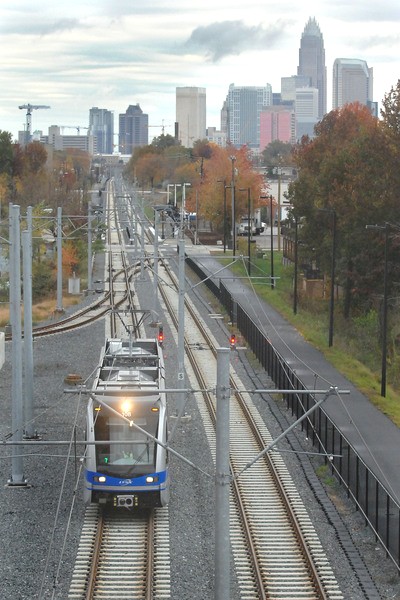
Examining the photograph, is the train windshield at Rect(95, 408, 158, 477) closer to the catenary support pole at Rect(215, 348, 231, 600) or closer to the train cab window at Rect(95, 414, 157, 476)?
the train cab window at Rect(95, 414, 157, 476)

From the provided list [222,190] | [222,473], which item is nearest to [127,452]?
[222,473]

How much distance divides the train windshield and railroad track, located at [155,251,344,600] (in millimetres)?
2174

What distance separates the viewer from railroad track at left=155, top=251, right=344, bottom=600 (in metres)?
17.9

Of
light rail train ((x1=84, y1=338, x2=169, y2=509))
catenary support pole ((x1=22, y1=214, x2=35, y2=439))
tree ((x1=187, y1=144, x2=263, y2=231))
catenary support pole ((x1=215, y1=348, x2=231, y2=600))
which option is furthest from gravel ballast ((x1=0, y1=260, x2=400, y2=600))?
tree ((x1=187, y1=144, x2=263, y2=231))

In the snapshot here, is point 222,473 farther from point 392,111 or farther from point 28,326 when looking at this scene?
point 392,111

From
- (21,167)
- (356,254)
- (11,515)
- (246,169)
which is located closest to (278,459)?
(11,515)

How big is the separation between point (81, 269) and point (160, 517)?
185 feet

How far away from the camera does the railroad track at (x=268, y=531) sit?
1788cm

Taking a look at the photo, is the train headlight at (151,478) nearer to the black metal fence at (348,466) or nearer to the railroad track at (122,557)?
the railroad track at (122,557)

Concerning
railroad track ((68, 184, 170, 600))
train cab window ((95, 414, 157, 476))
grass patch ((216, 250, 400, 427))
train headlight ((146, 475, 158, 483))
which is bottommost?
railroad track ((68, 184, 170, 600))

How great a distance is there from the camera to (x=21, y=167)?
426 ft

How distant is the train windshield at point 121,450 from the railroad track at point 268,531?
217cm

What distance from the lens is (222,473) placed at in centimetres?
1403

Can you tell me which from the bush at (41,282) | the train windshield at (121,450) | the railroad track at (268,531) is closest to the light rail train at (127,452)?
the train windshield at (121,450)
